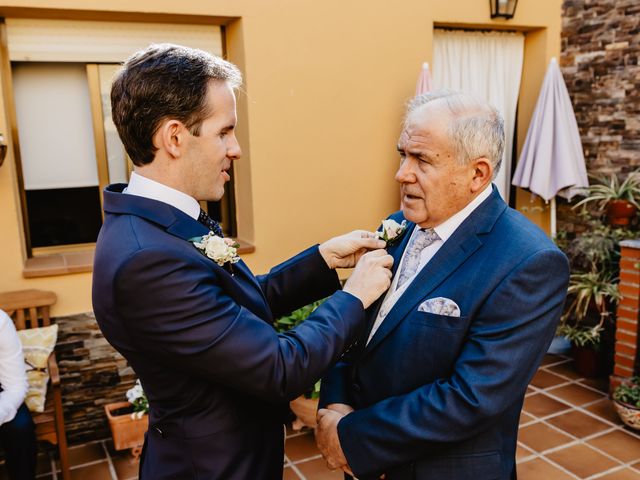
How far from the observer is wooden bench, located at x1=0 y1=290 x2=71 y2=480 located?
3.30 m

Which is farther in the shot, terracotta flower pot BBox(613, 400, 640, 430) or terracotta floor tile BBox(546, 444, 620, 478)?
terracotta flower pot BBox(613, 400, 640, 430)

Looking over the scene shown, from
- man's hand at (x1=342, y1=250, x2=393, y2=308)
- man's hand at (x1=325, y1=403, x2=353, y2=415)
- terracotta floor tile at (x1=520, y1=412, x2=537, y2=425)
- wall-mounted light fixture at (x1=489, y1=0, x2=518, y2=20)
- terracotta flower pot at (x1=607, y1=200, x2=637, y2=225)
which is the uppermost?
wall-mounted light fixture at (x1=489, y1=0, x2=518, y2=20)

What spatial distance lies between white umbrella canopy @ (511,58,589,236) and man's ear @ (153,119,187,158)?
13.4 feet

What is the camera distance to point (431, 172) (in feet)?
5.81

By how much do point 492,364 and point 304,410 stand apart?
8.08 feet

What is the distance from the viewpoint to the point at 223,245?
4.81 ft

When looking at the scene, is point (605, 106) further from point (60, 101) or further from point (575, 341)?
point (60, 101)

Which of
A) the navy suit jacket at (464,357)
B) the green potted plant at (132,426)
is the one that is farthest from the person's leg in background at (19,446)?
the navy suit jacket at (464,357)

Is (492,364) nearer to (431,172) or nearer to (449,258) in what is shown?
(449,258)

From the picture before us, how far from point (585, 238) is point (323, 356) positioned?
3939 mm

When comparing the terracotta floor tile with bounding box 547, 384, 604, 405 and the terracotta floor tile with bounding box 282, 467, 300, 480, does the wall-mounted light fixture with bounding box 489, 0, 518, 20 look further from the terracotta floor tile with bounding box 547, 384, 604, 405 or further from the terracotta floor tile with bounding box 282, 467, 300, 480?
the terracotta floor tile with bounding box 282, 467, 300, 480

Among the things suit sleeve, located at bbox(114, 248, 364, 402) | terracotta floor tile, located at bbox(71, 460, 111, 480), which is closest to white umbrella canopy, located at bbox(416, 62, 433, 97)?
suit sleeve, located at bbox(114, 248, 364, 402)

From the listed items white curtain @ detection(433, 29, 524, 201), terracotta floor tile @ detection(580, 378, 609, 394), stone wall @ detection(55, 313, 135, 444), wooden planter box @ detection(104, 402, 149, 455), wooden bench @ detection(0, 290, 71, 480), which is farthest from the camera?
white curtain @ detection(433, 29, 524, 201)

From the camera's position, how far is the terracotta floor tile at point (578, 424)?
3.92 metres
